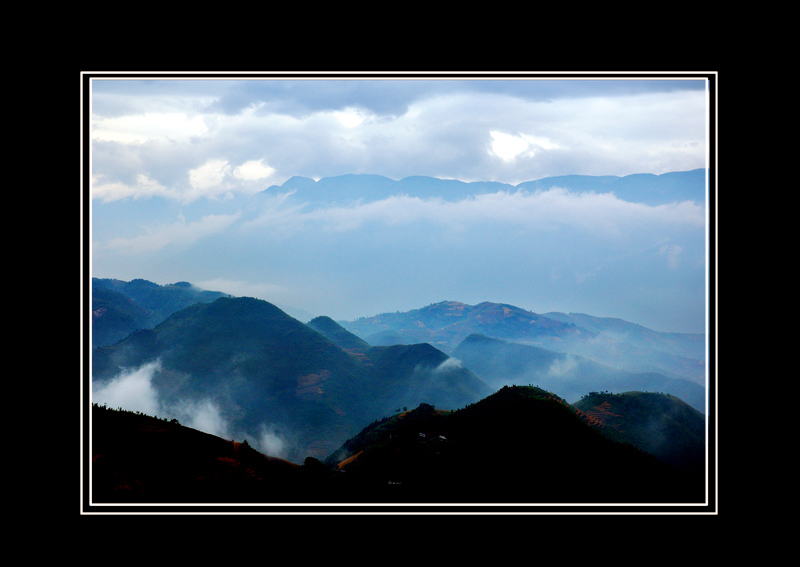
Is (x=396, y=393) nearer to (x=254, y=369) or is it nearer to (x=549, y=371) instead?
(x=549, y=371)

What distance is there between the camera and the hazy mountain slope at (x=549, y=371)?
27.2 ft

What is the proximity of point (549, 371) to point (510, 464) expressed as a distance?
320 inches

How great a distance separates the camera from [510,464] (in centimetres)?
414

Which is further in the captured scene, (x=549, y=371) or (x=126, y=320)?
(x=126, y=320)

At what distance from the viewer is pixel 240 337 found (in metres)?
16.0

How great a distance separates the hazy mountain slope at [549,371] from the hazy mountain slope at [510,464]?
6.53 ft

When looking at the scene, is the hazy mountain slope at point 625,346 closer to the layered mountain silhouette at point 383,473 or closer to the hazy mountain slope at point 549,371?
the hazy mountain slope at point 549,371

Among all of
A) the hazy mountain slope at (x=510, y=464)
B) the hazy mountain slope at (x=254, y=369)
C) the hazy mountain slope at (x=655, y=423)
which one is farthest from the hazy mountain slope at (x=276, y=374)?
the hazy mountain slope at (x=510, y=464)

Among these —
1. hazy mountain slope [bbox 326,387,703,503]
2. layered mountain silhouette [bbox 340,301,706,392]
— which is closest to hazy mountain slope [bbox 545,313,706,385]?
layered mountain silhouette [bbox 340,301,706,392]

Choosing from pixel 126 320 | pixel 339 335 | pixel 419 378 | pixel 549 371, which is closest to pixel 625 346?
pixel 549 371

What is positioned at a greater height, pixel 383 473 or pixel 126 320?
pixel 126 320
